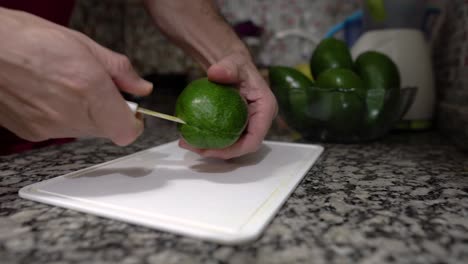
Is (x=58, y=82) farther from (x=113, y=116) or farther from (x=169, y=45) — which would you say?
(x=169, y=45)

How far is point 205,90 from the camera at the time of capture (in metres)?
0.61

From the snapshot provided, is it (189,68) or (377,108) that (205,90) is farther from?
(189,68)

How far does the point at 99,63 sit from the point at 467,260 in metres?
0.51

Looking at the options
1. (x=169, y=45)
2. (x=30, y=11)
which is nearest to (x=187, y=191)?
(x=30, y=11)

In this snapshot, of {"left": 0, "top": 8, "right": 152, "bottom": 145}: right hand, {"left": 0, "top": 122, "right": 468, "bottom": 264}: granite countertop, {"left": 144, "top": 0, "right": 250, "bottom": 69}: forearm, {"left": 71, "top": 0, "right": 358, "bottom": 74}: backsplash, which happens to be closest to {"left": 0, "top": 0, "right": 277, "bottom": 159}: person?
{"left": 0, "top": 8, "right": 152, "bottom": 145}: right hand

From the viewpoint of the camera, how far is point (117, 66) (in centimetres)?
50

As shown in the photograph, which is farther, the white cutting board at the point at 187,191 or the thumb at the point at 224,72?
the thumb at the point at 224,72

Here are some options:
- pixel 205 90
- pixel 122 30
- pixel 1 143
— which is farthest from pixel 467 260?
pixel 122 30

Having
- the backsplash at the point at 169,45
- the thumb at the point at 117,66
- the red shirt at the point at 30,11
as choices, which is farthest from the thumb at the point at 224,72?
the backsplash at the point at 169,45

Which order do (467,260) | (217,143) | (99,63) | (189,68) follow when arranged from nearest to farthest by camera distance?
(467,260) → (99,63) → (217,143) → (189,68)

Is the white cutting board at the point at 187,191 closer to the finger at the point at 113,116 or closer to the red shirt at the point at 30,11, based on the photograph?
the finger at the point at 113,116

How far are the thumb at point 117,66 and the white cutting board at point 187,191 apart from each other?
166mm

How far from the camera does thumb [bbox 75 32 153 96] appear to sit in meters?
0.48

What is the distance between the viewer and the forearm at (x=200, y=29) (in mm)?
874
